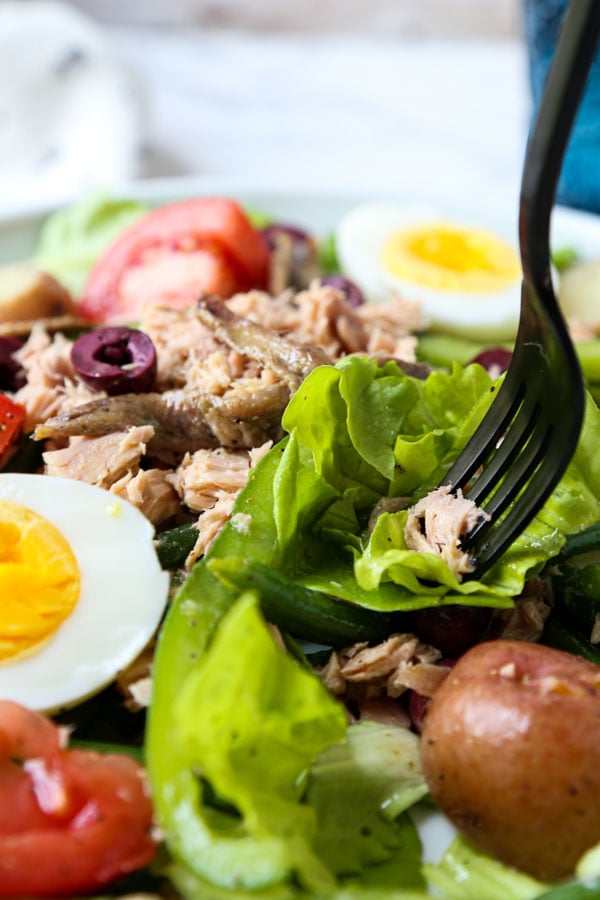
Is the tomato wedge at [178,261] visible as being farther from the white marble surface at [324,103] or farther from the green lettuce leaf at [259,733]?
the green lettuce leaf at [259,733]

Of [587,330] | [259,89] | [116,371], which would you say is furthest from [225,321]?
[259,89]

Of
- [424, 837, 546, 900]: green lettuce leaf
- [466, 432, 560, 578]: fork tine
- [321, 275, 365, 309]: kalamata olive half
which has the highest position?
[466, 432, 560, 578]: fork tine

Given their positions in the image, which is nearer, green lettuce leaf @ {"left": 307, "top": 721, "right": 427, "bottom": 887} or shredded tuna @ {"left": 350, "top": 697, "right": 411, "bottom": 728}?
green lettuce leaf @ {"left": 307, "top": 721, "right": 427, "bottom": 887}

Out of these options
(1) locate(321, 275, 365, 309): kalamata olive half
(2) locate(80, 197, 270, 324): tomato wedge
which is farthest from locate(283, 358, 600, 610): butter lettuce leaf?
(2) locate(80, 197, 270, 324): tomato wedge

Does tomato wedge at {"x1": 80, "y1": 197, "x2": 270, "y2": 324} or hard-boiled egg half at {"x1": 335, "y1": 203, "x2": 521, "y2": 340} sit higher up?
hard-boiled egg half at {"x1": 335, "y1": 203, "x2": 521, "y2": 340}

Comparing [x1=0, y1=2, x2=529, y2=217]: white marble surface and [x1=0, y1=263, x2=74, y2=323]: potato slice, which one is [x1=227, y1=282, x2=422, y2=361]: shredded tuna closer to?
[x1=0, y1=263, x2=74, y2=323]: potato slice

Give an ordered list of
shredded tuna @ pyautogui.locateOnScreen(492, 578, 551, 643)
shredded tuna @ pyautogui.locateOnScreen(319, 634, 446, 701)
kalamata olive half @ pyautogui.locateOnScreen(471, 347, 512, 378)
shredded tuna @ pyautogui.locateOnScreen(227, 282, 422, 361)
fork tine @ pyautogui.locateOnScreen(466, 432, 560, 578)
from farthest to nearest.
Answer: kalamata olive half @ pyautogui.locateOnScreen(471, 347, 512, 378) < shredded tuna @ pyautogui.locateOnScreen(227, 282, 422, 361) < shredded tuna @ pyautogui.locateOnScreen(492, 578, 551, 643) < shredded tuna @ pyautogui.locateOnScreen(319, 634, 446, 701) < fork tine @ pyautogui.locateOnScreen(466, 432, 560, 578)

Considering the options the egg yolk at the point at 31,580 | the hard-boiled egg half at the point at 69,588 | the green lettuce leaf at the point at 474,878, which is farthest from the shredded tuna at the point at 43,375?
the green lettuce leaf at the point at 474,878
